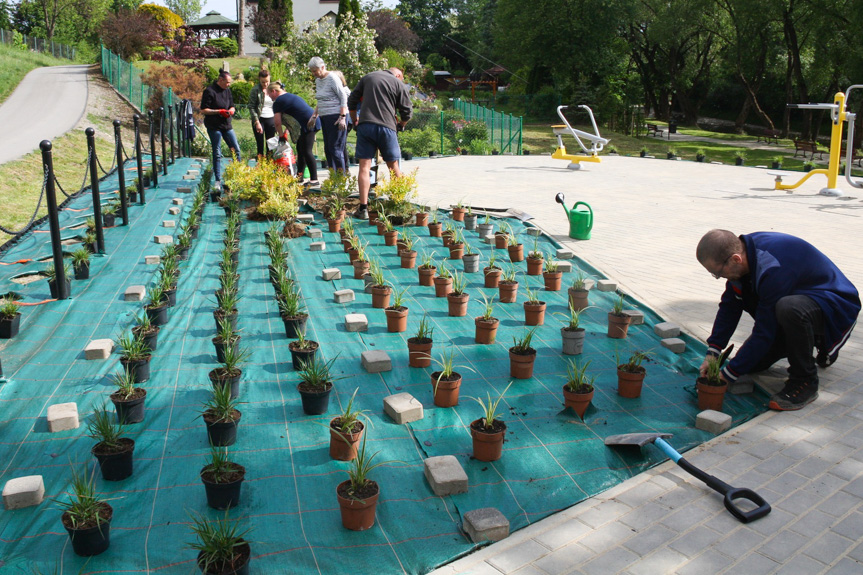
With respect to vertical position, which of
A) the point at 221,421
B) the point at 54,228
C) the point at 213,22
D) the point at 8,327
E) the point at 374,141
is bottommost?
the point at 221,421

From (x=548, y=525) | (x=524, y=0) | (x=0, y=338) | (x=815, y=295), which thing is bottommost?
(x=548, y=525)

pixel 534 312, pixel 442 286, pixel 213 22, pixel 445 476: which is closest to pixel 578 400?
pixel 445 476

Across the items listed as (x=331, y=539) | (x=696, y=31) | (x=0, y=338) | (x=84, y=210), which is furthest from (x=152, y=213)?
(x=696, y=31)

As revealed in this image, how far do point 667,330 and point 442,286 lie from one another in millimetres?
1814

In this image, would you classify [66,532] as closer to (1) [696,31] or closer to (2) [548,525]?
(2) [548,525]

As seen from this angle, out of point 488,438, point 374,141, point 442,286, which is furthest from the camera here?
point 374,141

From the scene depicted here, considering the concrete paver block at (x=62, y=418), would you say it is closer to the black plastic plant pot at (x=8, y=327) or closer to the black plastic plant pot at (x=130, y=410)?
the black plastic plant pot at (x=130, y=410)

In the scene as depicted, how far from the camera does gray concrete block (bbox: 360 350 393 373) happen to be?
13.5 ft

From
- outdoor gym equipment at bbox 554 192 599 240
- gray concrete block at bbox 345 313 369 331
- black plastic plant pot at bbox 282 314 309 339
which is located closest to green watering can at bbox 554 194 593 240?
outdoor gym equipment at bbox 554 192 599 240

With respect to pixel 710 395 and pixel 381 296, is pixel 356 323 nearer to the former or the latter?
pixel 381 296

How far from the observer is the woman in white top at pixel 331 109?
8.68m

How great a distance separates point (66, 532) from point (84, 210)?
717 centimetres

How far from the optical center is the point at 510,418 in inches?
142

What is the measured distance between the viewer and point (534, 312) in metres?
4.95
